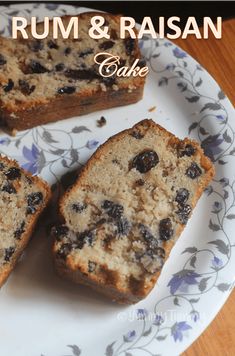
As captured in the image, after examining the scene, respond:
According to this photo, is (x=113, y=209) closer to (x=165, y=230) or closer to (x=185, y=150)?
(x=165, y=230)

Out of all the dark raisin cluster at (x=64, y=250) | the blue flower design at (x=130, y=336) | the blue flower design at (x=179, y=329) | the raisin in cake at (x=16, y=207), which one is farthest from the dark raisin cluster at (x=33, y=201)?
the blue flower design at (x=179, y=329)

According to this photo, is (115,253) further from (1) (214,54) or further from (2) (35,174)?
(1) (214,54)

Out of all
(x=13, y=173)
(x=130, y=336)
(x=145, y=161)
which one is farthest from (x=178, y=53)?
(x=130, y=336)

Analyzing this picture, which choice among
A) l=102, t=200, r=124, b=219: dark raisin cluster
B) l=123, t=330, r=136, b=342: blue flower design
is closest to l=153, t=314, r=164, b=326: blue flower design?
l=123, t=330, r=136, b=342: blue flower design

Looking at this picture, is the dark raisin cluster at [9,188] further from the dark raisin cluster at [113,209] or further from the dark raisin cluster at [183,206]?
the dark raisin cluster at [183,206]

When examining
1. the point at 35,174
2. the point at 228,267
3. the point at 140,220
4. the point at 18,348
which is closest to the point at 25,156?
the point at 35,174
